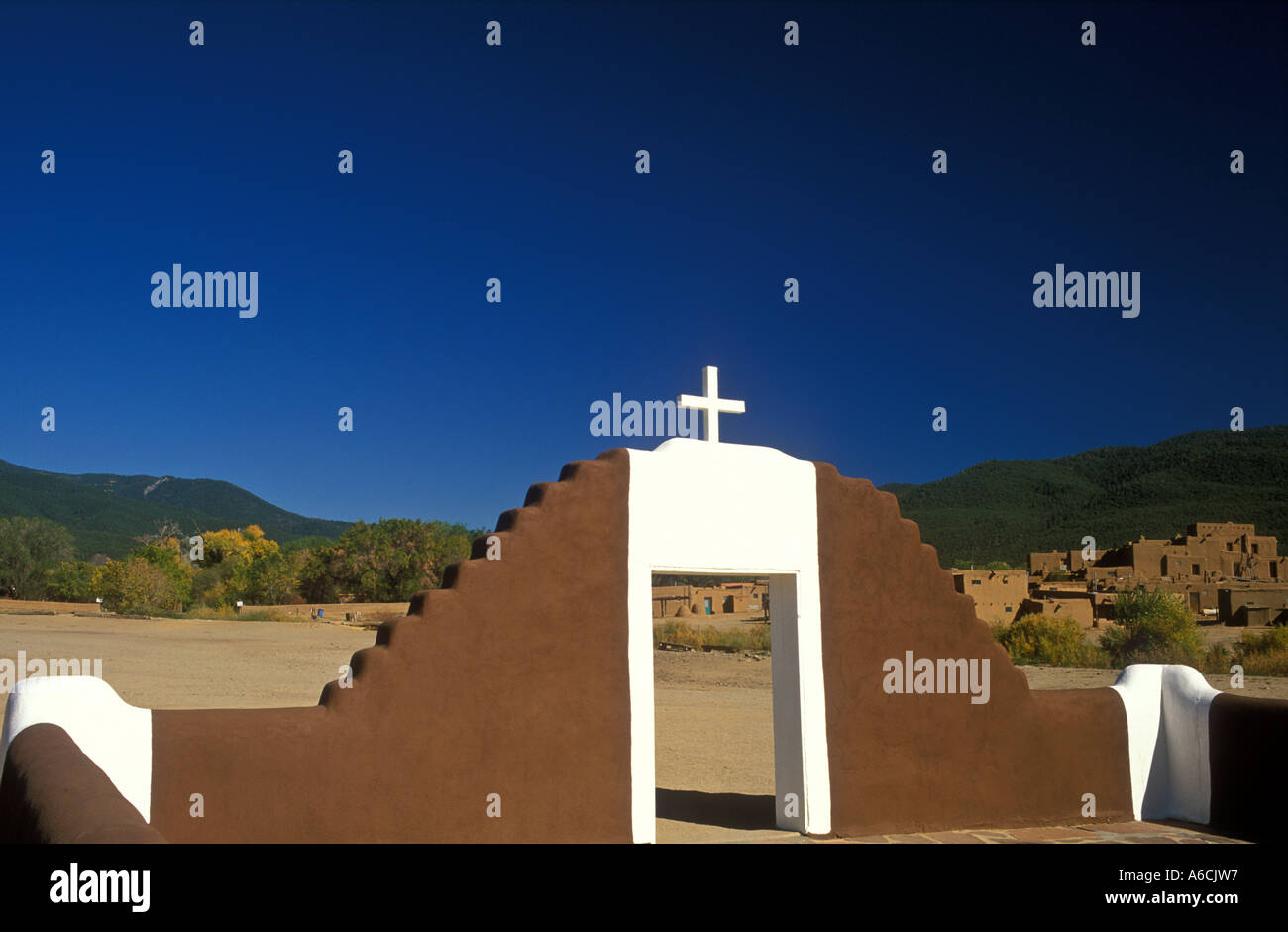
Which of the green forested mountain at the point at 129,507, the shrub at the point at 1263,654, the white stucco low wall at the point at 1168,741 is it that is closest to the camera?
the white stucco low wall at the point at 1168,741

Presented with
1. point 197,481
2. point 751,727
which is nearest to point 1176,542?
point 751,727

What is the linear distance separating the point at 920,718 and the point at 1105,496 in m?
65.5

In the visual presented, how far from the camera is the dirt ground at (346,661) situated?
10376mm

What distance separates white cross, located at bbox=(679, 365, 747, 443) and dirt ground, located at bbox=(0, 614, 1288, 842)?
3.26 meters

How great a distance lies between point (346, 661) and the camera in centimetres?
2345

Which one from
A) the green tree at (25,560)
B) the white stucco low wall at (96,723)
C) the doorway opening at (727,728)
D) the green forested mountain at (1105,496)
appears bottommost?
the doorway opening at (727,728)

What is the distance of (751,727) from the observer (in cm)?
1645

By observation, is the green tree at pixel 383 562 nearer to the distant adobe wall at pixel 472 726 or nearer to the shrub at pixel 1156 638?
the shrub at pixel 1156 638

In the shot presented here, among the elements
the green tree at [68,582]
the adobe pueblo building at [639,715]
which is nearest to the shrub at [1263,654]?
the adobe pueblo building at [639,715]

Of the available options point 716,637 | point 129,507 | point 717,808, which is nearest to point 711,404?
point 717,808

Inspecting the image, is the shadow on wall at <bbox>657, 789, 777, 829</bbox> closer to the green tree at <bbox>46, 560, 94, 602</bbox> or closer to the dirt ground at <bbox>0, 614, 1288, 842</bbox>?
the dirt ground at <bbox>0, 614, 1288, 842</bbox>

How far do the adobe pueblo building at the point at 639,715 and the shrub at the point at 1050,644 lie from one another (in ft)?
53.8
